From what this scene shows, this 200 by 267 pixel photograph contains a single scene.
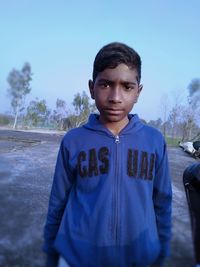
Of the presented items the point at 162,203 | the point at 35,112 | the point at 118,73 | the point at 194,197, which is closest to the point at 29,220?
the point at 194,197

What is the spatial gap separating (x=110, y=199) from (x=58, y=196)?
0.25m

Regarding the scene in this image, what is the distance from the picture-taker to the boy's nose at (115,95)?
1271mm

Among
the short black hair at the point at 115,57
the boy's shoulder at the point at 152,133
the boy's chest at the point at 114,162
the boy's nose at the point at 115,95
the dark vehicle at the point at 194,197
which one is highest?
the short black hair at the point at 115,57

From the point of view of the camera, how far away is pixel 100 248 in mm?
1229

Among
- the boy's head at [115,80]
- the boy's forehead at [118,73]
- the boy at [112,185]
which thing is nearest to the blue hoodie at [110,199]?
the boy at [112,185]

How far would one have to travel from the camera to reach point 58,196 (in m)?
1.34

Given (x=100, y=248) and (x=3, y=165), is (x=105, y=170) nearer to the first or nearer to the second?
(x=100, y=248)

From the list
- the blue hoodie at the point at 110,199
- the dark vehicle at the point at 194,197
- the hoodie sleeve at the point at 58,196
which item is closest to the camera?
the blue hoodie at the point at 110,199

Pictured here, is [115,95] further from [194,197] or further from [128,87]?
[194,197]

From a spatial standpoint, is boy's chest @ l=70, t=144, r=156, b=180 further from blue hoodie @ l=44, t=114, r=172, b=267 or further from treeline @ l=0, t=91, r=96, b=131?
treeline @ l=0, t=91, r=96, b=131

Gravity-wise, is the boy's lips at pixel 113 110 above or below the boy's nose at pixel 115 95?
below

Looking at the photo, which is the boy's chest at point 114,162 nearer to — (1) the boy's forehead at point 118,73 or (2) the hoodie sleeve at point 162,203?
(2) the hoodie sleeve at point 162,203

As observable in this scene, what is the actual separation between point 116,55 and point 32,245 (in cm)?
206

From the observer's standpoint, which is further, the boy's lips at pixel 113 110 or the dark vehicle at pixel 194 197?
the dark vehicle at pixel 194 197
